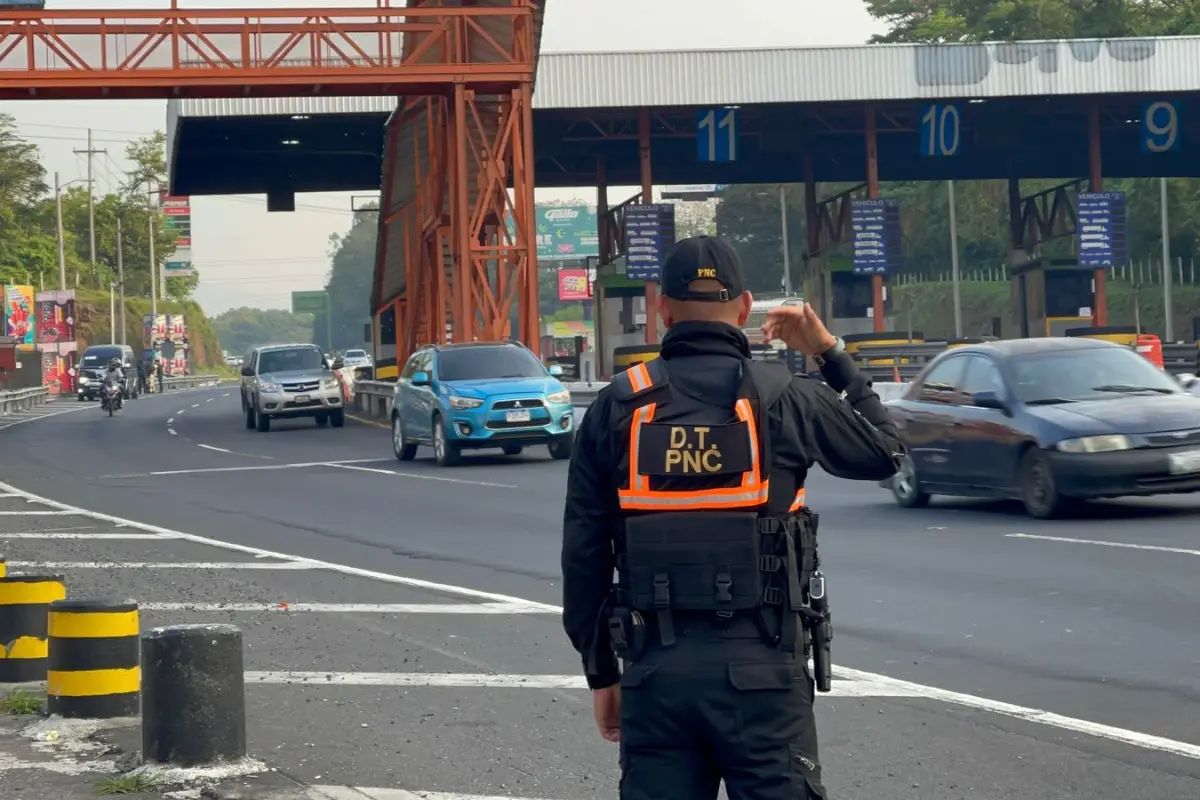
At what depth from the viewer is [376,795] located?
6488 mm

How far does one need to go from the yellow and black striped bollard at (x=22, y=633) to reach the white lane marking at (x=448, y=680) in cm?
100

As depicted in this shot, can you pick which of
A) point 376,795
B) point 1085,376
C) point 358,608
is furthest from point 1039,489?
point 376,795

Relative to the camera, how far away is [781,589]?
3939mm

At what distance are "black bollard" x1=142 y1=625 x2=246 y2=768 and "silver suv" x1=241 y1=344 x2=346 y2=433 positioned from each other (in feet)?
97.9

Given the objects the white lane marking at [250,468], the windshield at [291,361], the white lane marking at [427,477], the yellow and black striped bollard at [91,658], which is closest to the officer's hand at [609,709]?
the yellow and black striped bollard at [91,658]

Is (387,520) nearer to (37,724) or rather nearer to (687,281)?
(37,724)

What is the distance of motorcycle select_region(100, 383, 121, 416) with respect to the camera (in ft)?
165

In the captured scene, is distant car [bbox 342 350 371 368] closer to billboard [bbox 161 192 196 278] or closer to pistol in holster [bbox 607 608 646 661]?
billboard [bbox 161 192 196 278]

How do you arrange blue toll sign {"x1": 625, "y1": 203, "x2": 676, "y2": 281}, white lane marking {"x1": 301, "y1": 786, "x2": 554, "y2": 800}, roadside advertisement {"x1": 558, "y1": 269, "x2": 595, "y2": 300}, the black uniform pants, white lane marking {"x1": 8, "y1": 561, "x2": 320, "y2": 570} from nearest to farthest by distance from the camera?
the black uniform pants < white lane marking {"x1": 301, "y1": 786, "x2": 554, "y2": 800} < white lane marking {"x1": 8, "y1": 561, "x2": 320, "y2": 570} < blue toll sign {"x1": 625, "y1": 203, "x2": 676, "y2": 281} < roadside advertisement {"x1": 558, "y1": 269, "x2": 595, "y2": 300}

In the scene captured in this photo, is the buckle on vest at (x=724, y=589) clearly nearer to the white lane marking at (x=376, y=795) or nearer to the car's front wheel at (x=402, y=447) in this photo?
the white lane marking at (x=376, y=795)

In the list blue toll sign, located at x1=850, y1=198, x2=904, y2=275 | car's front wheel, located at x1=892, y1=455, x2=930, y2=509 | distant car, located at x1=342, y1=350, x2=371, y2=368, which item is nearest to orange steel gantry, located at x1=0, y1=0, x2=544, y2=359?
blue toll sign, located at x1=850, y1=198, x2=904, y2=275

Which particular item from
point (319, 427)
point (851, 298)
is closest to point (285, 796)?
point (319, 427)

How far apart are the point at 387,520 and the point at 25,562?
390 centimetres

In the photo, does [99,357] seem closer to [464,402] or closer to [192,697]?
[464,402]
